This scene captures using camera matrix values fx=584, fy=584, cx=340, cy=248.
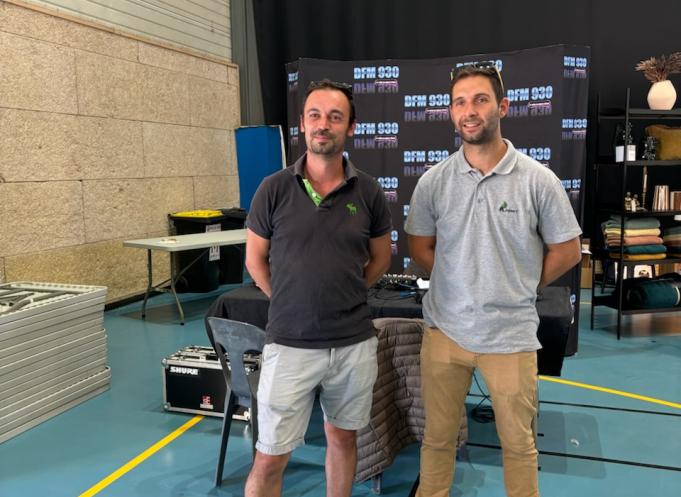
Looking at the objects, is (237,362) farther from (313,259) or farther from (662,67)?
(662,67)

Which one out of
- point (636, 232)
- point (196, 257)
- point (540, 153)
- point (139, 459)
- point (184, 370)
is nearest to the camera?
point (139, 459)

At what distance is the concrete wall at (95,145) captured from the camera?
495cm

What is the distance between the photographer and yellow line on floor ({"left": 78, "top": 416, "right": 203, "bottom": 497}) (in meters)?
2.64

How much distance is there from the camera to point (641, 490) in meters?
2.57

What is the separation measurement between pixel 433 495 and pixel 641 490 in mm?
1136

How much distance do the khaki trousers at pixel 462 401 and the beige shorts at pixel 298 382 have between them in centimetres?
24

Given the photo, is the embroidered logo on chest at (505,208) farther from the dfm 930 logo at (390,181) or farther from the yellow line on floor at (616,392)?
the dfm 930 logo at (390,181)

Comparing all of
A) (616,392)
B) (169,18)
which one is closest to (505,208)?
(616,392)

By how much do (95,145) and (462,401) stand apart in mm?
4909

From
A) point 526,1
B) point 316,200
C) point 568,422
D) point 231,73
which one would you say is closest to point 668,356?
point 568,422

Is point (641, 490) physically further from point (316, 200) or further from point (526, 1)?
point (526, 1)

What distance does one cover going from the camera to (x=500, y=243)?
1.86 meters

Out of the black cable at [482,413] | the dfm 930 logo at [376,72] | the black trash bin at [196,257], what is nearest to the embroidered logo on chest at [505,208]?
the black cable at [482,413]

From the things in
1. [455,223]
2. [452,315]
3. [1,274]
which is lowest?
[1,274]
